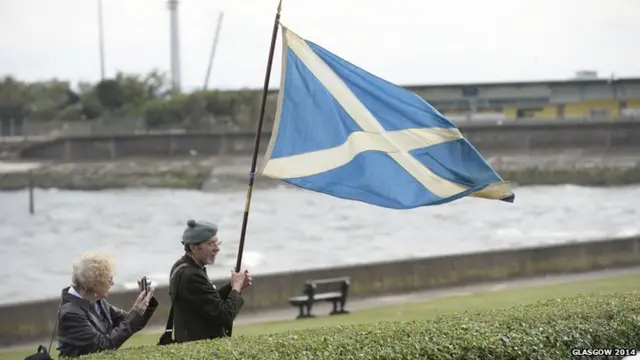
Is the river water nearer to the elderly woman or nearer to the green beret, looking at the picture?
the green beret

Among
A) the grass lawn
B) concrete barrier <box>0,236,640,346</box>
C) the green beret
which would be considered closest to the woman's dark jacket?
the green beret

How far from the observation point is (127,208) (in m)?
97.6

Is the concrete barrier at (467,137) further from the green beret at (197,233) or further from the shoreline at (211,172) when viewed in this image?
the green beret at (197,233)

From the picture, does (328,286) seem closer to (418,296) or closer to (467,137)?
(418,296)

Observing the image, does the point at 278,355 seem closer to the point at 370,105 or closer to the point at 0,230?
the point at 370,105

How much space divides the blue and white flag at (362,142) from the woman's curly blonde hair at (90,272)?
5.60 feet

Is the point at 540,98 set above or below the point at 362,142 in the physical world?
above

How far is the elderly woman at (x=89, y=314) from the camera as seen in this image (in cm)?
650

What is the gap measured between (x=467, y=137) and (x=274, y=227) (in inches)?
1279

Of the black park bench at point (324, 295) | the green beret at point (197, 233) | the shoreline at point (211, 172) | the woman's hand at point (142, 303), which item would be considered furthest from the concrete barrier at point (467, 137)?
the woman's hand at point (142, 303)

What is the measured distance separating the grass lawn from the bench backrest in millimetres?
465

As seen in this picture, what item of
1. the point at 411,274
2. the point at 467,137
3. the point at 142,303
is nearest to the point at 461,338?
the point at 142,303

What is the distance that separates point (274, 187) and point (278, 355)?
10289 centimetres

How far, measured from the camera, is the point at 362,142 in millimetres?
8172
